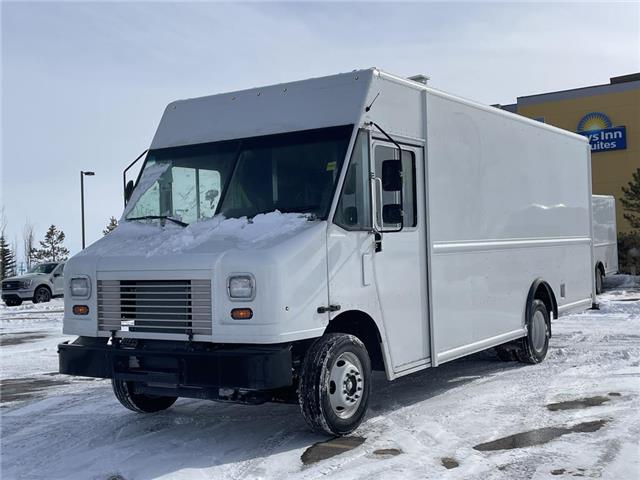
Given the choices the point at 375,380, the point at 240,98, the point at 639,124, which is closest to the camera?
the point at 240,98

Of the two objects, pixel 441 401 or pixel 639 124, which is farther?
pixel 639 124

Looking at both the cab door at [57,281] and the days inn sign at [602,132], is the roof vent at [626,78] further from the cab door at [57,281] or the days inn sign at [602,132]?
the cab door at [57,281]

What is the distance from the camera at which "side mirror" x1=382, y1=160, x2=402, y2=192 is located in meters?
6.45

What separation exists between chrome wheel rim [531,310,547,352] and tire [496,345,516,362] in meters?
0.33

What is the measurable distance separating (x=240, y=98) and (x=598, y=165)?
30.7m

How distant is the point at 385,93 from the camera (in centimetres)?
695

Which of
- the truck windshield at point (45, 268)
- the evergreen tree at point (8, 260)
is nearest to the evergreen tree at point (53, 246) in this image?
the evergreen tree at point (8, 260)

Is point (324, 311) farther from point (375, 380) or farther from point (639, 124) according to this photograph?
point (639, 124)

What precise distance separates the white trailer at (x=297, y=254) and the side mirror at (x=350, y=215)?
0.01m

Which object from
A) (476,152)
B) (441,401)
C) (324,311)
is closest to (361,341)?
(324,311)

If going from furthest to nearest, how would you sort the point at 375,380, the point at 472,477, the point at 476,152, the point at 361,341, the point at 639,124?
the point at 639,124, the point at 375,380, the point at 476,152, the point at 361,341, the point at 472,477

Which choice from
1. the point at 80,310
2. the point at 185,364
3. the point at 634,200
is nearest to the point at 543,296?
the point at 185,364

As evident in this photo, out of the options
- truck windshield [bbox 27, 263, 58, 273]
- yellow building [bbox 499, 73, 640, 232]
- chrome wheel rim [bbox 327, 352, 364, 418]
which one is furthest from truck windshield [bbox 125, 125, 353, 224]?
yellow building [bbox 499, 73, 640, 232]

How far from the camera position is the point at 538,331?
996 cm
